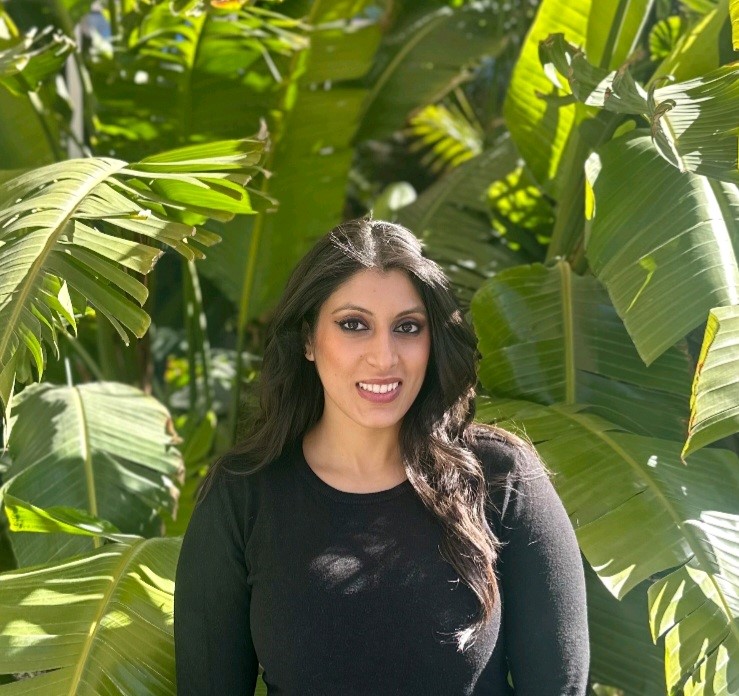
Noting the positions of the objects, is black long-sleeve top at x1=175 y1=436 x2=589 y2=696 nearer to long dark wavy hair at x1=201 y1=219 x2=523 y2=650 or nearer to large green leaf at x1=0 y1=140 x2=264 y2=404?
long dark wavy hair at x1=201 y1=219 x2=523 y2=650

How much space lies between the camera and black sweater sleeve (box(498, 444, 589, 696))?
63.9 inches

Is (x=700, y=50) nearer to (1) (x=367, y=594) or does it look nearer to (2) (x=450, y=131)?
(1) (x=367, y=594)

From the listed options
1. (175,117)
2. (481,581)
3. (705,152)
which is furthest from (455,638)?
(175,117)

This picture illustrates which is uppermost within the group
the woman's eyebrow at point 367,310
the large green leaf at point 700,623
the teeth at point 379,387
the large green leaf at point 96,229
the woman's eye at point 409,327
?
the large green leaf at point 96,229

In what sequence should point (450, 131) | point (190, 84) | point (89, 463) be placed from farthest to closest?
point (450, 131), point (190, 84), point (89, 463)

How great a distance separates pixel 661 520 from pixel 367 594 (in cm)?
53

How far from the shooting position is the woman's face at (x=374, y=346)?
1671mm

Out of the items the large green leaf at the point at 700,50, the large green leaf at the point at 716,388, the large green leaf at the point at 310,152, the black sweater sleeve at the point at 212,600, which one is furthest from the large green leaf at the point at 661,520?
the large green leaf at the point at 310,152

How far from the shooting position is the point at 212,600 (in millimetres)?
1699

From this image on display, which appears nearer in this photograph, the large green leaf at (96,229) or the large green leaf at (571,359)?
the large green leaf at (96,229)

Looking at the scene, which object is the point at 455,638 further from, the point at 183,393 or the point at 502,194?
the point at 183,393

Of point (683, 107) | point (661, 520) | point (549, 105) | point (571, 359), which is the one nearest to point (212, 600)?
point (661, 520)

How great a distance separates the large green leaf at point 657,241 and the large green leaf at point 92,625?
3.11 feet

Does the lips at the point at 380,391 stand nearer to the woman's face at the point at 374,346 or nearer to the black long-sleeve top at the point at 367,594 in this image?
the woman's face at the point at 374,346
